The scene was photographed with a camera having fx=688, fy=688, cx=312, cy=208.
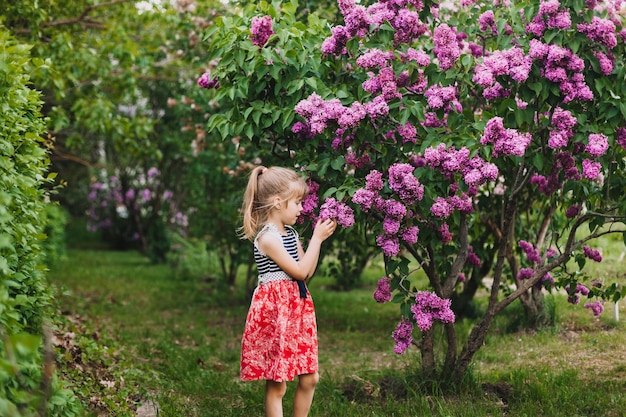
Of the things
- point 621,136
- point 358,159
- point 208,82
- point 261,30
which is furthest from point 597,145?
point 208,82

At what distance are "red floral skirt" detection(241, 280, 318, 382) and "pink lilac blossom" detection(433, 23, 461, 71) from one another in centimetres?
157

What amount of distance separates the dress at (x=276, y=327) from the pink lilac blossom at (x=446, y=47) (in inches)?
55.1

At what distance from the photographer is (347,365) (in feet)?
20.9

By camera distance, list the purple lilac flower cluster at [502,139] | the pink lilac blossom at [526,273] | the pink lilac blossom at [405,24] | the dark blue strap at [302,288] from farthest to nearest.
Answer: the pink lilac blossom at [526,273] < the pink lilac blossom at [405,24] < the dark blue strap at [302,288] < the purple lilac flower cluster at [502,139]

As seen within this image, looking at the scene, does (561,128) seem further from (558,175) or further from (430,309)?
(430,309)

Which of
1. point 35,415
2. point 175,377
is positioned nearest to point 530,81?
point 35,415

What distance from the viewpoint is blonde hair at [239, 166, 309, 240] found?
13.1 feet

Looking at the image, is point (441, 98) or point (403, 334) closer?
point (441, 98)

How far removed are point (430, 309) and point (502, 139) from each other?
3.97 feet

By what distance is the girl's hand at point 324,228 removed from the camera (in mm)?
3865

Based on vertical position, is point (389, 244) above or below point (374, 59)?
below

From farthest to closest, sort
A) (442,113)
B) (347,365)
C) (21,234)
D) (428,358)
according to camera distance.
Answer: (347,365)
(428,358)
(442,113)
(21,234)

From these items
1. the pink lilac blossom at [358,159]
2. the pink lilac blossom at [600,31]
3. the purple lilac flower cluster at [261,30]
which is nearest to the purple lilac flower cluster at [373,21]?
the purple lilac flower cluster at [261,30]

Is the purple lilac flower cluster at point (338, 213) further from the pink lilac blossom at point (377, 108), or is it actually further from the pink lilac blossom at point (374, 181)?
the pink lilac blossom at point (377, 108)
